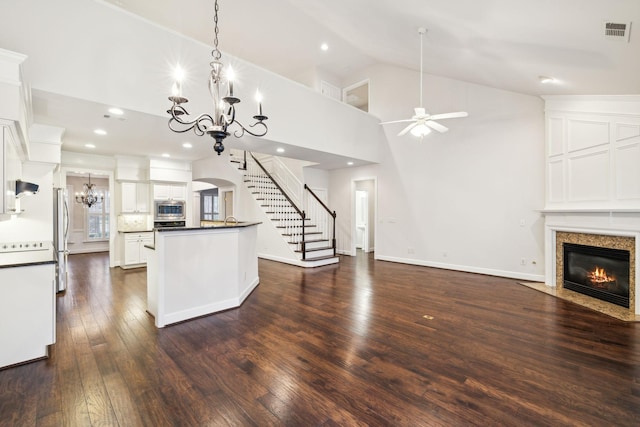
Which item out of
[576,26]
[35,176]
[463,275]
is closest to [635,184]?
[576,26]

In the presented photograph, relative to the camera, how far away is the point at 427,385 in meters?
2.28

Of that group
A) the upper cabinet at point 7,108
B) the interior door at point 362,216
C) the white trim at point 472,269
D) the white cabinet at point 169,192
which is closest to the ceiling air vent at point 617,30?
the white trim at point 472,269

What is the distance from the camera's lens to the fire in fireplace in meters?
4.22

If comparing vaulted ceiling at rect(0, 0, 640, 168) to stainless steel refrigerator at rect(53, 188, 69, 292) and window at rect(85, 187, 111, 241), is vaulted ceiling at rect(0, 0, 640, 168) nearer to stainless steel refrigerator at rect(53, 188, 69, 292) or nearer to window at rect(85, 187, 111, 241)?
stainless steel refrigerator at rect(53, 188, 69, 292)

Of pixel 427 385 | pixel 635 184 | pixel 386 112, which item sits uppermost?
pixel 386 112

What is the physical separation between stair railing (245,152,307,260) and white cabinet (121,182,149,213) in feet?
9.60

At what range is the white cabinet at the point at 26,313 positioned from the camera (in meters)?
2.54

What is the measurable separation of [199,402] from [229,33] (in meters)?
7.43

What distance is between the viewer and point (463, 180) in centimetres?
641

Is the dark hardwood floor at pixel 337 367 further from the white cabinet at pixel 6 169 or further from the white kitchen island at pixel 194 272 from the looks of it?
the white cabinet at pixel 6 169

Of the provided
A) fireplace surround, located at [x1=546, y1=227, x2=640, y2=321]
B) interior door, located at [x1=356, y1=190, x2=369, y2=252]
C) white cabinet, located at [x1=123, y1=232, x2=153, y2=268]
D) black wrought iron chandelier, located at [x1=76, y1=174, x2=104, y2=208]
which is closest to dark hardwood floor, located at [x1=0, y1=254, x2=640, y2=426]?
fireplace surround, located at [x1=546, y1=227, x2=640, y2=321]

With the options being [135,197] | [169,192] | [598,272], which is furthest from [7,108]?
[598,272]

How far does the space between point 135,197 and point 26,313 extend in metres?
5.31

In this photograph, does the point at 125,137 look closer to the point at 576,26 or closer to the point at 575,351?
the point at 576,26
